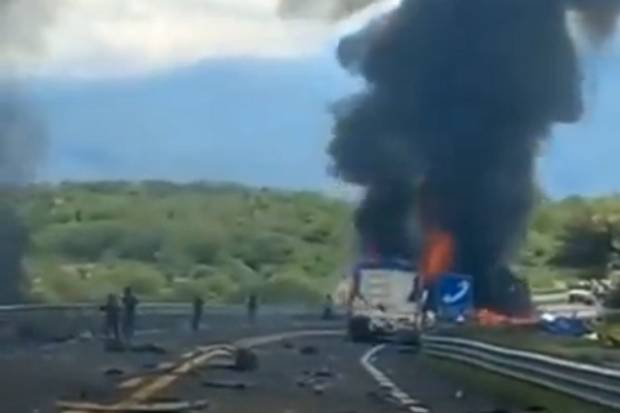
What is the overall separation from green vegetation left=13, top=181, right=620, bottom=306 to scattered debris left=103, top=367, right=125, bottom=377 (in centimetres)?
2102

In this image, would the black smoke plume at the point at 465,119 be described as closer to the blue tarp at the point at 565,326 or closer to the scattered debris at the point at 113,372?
the blue tarp at the point at 565,326

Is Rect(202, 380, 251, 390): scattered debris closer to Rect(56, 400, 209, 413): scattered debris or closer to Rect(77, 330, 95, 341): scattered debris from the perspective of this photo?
Rect(56, 400, 209, 413): scattered debris

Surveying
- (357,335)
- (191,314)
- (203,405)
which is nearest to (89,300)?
(191,314)

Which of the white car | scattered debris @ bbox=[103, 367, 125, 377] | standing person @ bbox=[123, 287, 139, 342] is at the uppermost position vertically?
the white car

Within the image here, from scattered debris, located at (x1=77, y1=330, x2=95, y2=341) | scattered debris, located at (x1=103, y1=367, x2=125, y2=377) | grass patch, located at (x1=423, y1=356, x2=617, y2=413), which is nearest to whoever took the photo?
grass patch, located at (x1=423, y1=356, x2=617, y2=413)

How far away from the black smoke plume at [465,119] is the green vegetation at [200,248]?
1.89m

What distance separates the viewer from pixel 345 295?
67750 mm

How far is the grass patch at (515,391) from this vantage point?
25266mm

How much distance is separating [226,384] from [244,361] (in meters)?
7.08

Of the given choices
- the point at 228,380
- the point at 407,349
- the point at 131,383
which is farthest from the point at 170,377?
the point at 407,349

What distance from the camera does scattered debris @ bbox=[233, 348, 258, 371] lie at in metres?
35.1

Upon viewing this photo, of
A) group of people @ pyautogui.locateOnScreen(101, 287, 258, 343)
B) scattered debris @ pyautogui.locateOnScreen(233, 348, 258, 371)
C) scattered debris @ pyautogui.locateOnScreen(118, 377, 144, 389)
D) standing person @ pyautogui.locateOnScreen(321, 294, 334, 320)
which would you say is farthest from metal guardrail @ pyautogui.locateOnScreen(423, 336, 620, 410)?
standing person @ pyautogui.locateOnScreen(321, 294, 334, 320)

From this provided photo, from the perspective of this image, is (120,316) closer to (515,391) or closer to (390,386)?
(390,386)

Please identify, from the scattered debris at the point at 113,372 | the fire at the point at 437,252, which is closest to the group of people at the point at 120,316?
the scattered debris at the point at 113,372
